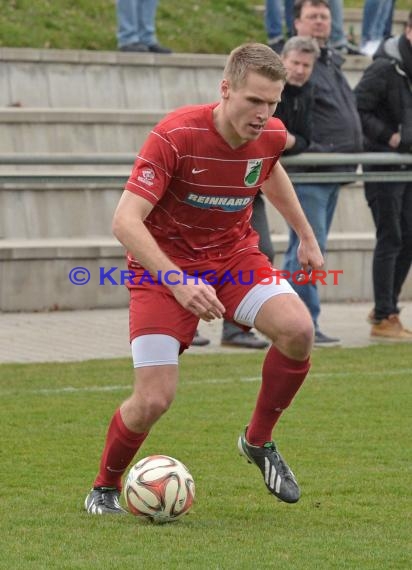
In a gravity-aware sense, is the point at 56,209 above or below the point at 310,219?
below

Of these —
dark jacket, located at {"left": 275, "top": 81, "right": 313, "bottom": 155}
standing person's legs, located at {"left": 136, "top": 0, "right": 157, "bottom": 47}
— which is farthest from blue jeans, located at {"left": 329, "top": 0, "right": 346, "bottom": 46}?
dark jacket, located at {"left": 275, "top": 81, "right": 313, "bottom": 155}

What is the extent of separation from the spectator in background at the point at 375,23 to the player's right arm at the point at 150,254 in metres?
11.4

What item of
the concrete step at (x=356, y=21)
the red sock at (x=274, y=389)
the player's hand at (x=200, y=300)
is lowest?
the red sock at (x=274, y=389)

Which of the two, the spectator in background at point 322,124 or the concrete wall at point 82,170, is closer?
the spectator in background at point 322,124

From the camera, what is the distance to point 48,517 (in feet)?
19.9

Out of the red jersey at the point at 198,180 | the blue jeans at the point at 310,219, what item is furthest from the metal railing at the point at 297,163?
the red jersey at the point at 198,180

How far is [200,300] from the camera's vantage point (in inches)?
223

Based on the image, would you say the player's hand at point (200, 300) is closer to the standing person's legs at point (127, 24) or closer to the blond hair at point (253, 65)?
the blond hair at point (253, 65)

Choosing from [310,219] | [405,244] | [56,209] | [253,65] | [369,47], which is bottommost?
[56,209]

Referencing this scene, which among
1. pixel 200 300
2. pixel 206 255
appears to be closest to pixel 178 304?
pixel 206 255

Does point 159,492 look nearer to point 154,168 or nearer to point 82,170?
point 154,168

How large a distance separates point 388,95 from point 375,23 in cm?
603

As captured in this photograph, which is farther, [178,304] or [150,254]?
[178,304]

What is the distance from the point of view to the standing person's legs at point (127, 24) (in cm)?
1548
